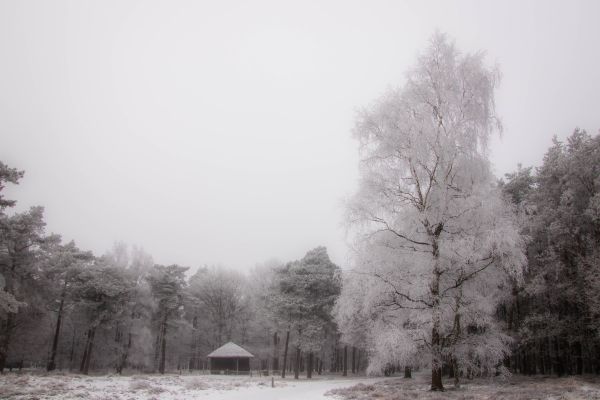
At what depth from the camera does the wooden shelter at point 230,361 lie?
5550 cm

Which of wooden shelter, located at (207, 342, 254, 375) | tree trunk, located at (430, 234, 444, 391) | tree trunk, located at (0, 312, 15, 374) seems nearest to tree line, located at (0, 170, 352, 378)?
tree trunk, located at (0, 312, 15, 374)

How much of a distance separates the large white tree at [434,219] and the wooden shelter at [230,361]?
1791 inches

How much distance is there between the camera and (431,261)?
14500 mm

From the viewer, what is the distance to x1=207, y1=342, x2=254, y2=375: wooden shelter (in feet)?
182

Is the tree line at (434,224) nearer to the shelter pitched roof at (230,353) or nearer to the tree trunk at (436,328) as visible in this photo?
the tree trunk at (436,328)

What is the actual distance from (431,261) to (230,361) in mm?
49377

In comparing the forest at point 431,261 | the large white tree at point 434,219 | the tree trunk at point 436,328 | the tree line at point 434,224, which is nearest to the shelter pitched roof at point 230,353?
the forest at point 431,261

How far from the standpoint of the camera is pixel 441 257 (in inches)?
569

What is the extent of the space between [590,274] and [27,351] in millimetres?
50701

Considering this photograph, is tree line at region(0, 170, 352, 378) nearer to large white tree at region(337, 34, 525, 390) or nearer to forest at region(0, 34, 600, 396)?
forest at region(0, 34, 600, 396)

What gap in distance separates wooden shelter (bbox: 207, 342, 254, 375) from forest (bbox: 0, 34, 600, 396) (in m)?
12.5

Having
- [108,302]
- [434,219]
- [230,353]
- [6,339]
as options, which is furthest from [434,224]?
[230,353]

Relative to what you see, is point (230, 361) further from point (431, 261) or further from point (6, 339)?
point (431, 261)

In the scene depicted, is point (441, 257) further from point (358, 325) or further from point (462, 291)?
point (358, 325)
